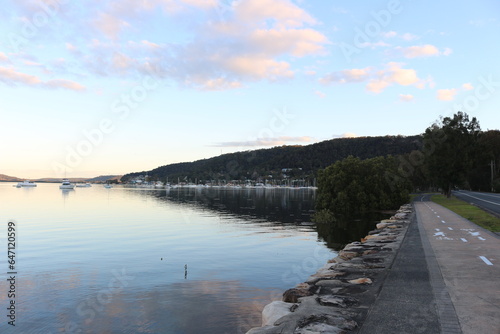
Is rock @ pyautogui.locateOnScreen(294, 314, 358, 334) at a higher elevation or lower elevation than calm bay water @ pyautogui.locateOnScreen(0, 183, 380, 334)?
higher

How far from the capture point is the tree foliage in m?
62.8

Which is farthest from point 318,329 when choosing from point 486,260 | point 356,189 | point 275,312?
point 356,189

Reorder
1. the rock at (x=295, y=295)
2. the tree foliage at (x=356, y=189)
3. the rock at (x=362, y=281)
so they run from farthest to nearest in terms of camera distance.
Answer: the tree foliage at (x=356, y=189)
the rock at (x=362, y=281)
the rock at (x=295, y=295)

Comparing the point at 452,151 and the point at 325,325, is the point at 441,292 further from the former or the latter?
the point at 452,151

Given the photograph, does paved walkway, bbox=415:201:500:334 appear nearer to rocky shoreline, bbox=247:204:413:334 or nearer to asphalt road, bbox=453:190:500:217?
rocky shoreline, bbox=247:204:413:334

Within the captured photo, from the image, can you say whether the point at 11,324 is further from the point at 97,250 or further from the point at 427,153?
the point at 427,153

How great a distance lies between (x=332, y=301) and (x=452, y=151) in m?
72.6

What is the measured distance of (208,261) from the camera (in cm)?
2528

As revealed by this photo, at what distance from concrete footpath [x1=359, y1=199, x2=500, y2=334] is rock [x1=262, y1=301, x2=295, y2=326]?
232 centimetres

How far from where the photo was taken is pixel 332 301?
10711 mm

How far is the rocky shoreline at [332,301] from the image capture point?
28.9 ft

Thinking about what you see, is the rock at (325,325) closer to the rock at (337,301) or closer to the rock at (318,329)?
the rock at (318,329)

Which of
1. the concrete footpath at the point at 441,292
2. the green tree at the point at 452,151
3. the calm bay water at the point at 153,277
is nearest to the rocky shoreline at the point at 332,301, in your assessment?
the concrete footpath at the point at 441,292

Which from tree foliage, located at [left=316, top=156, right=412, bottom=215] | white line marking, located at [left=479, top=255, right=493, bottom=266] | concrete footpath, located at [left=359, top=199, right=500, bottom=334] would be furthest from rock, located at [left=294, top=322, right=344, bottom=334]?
tree foliage, located at [left=316, top=156, right=412, bottom=215]
